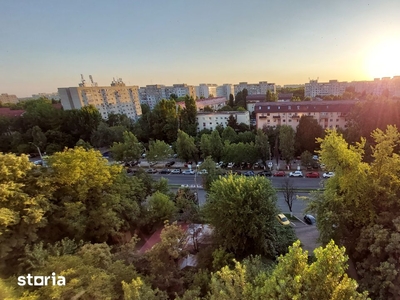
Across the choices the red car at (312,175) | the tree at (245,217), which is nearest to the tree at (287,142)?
the red car at (312,175)

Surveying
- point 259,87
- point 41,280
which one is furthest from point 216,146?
point 259,87

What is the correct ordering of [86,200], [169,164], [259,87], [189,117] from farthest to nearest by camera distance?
[259,87] < [189,117] < [169,164] < [86,200]

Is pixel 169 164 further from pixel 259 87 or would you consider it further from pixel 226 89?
pixel 226 89

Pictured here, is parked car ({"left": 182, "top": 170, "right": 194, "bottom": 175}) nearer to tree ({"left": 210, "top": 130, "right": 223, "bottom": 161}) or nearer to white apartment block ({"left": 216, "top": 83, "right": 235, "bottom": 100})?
→ tree ({"left": 210, "top": 130, "right": 223, "bottom": 161})

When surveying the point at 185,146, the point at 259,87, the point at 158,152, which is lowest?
the point at 158,152

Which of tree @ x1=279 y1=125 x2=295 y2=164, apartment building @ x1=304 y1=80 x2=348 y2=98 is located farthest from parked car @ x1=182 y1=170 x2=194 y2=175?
apartment building @ x1=304 y1=80 x2=348 y2=98

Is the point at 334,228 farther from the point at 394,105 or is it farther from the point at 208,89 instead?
the point at 208,89

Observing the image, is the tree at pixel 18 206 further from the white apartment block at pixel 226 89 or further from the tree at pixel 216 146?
the white apartment block at pixel 226 89
